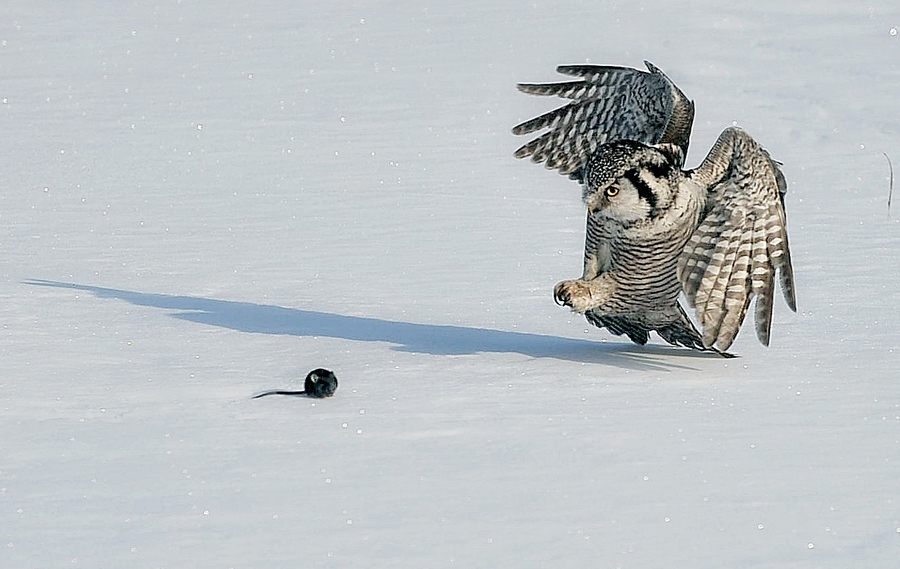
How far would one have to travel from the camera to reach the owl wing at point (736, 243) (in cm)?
509

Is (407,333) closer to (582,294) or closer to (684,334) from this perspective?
(582,294)

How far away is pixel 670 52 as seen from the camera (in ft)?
41.4

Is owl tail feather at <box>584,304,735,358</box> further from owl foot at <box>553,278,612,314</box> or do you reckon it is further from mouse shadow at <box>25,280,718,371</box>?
owl foot at <box>553,278,612,314</box>

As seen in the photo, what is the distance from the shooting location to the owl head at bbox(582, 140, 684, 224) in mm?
4988

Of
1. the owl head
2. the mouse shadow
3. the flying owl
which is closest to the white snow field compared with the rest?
the mouse shadow

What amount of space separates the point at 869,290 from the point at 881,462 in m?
2.54

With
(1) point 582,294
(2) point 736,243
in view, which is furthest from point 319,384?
(2) point 736,243

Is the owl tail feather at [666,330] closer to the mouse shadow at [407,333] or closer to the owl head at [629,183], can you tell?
the mouse shadow at [407,333]

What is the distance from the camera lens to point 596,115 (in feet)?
20.5

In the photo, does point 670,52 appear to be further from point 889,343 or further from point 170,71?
point 889,343

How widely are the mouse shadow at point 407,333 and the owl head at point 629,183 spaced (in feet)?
1.76

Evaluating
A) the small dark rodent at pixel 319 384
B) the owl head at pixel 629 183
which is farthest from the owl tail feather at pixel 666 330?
Result: the small dark rodent at pixel 319 384

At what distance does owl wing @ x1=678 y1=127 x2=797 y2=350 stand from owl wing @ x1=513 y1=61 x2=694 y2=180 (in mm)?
685

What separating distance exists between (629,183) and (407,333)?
112 cm
